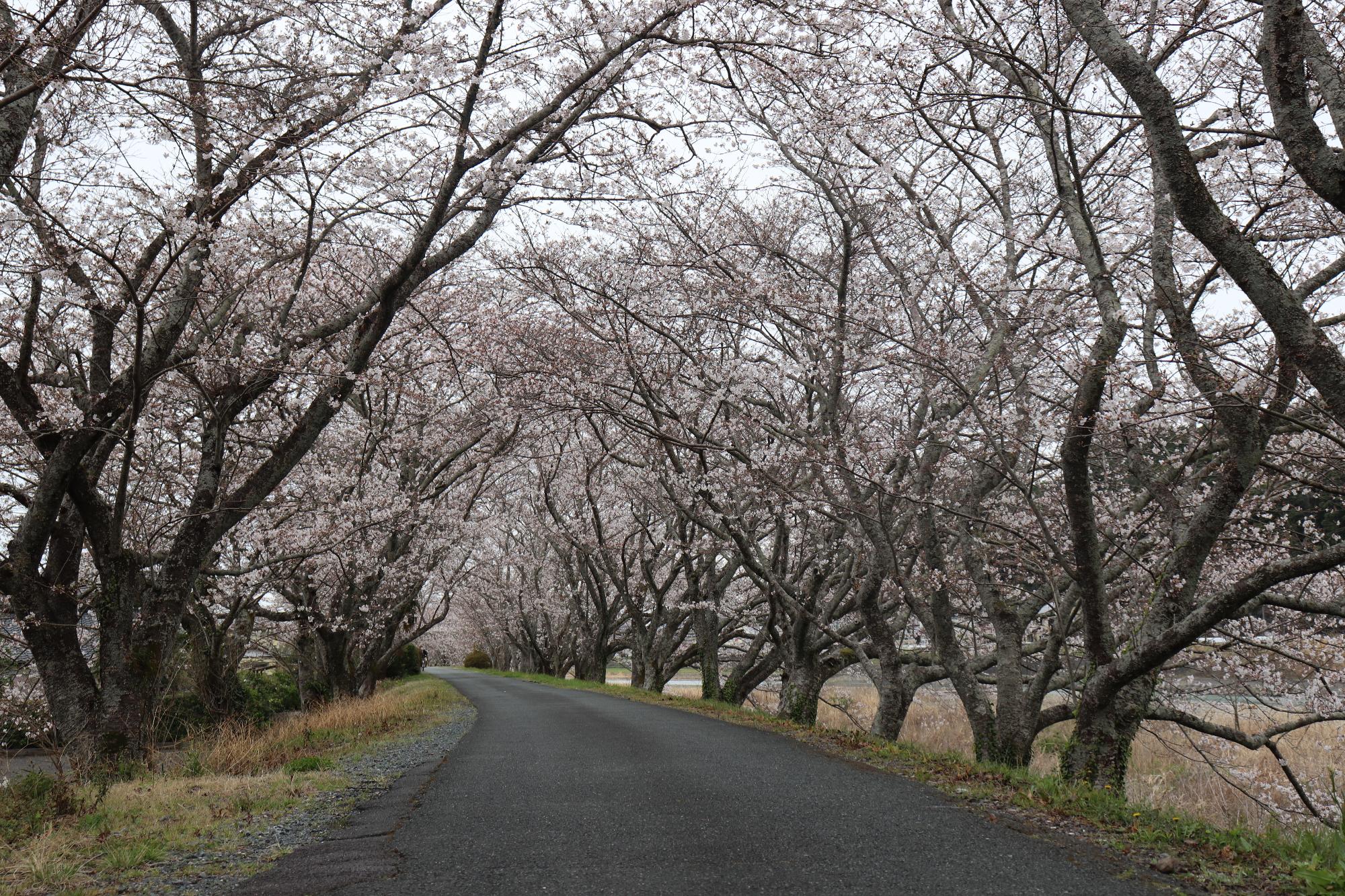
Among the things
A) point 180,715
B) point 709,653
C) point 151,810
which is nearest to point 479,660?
point 709,653

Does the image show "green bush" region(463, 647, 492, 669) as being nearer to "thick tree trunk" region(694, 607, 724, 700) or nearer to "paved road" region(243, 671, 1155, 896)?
"thick tree trunk" region(694, 607, 724, 700)

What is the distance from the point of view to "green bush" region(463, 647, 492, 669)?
57984 mm

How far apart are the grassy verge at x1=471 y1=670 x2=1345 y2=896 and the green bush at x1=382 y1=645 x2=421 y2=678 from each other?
3031 centimetres

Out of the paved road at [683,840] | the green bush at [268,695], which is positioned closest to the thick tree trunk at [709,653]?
the green bush at [268,695]

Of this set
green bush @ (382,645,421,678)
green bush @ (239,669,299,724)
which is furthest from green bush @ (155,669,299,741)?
green bush @ (382,645,421,678)

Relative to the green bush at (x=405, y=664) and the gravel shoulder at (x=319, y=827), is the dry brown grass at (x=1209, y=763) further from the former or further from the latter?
the green bush at (x=405, y=664)

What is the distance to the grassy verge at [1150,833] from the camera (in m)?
4.04

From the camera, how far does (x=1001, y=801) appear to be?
6.02 metres

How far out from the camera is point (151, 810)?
19.8 ft

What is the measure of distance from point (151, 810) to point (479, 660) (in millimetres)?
55444

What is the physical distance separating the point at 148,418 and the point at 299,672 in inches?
405

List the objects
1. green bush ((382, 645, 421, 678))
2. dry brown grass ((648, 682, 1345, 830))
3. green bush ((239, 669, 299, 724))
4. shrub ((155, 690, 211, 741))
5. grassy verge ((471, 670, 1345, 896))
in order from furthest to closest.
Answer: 1. green bush ((382, 645, 421, 678))
2. green bush ((239, 669, 299, 724))
3. shrub ((155, 690, 211, 741))
4. dry brown grass ((648, 682, 1345, 830))
5. grassy verge ((471, 670, 1345, 896))

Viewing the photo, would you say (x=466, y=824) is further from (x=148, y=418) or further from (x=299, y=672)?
(x=299, y=672)

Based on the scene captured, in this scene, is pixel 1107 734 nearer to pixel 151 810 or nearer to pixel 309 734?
pixel 151 810
